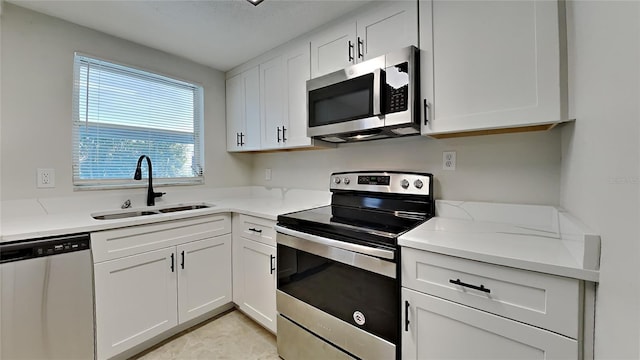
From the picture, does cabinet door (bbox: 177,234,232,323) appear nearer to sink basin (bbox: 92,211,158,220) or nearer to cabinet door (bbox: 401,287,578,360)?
sink basin (bbox: 92,211,158,220)

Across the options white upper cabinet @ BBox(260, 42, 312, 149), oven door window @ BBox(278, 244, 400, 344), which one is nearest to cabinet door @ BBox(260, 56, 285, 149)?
white upper cabinet @ BBox(260, 42, 312, 149)

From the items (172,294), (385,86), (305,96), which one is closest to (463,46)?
(385,86)

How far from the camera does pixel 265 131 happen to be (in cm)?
230

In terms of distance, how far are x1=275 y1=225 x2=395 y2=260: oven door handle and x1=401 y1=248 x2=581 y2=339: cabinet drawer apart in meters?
0.08

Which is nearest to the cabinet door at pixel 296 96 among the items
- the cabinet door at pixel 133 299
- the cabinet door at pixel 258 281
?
the cabinet door at pixel 258 281

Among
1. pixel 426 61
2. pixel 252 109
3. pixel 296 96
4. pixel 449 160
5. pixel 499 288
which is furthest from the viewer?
pixel 252 109

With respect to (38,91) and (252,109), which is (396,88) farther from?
(38,91)

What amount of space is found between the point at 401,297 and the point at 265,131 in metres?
1.73

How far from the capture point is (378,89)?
1436mm

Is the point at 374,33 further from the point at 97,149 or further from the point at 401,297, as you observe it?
the point at 97,149

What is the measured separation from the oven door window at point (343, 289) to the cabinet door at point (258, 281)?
0.17 m

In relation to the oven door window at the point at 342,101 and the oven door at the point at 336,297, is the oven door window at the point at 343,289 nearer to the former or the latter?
the oven door at the point at 336,297

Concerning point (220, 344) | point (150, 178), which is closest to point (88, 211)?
point (150, 178)

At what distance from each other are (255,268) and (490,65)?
1.85 metres
